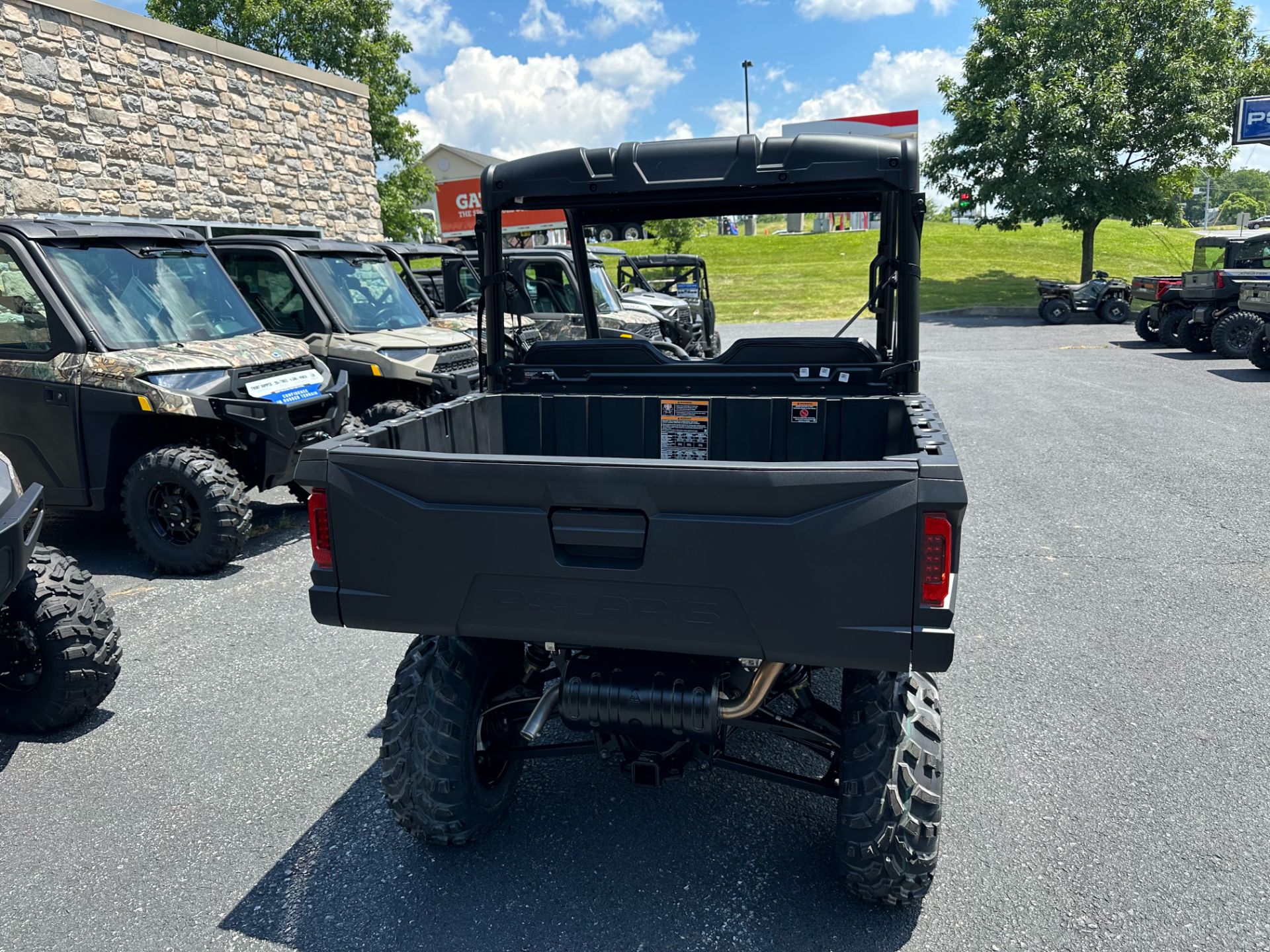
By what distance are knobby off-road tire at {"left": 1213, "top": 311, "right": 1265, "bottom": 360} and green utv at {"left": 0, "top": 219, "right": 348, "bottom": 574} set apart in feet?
50.1

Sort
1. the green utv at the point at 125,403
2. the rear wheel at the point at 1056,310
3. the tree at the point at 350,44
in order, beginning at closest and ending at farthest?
the green utv at the point at 125,403, the rear wheel at the point at 1056,310, the tree at the point at 350,44

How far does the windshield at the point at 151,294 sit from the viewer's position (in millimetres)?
5695

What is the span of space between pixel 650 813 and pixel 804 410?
1.64 m

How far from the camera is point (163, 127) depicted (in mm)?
13227

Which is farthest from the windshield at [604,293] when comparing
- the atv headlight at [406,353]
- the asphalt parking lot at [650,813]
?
the asphalt parking lot at [650,813]

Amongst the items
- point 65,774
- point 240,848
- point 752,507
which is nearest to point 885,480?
point 752,507

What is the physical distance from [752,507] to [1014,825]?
1739mm

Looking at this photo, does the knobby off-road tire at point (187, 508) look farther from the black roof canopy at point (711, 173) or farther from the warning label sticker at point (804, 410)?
the warning label sticker at point (804, 410)

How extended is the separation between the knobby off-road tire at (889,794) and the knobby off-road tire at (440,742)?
117 cm

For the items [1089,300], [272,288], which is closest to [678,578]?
[272,288]

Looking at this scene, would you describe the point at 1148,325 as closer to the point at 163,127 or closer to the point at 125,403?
the point at 163,127

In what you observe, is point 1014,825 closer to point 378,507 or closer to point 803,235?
point 378,507

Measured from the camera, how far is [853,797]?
8.13 ft

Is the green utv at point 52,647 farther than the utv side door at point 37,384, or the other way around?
the utv side door at point 37,384
